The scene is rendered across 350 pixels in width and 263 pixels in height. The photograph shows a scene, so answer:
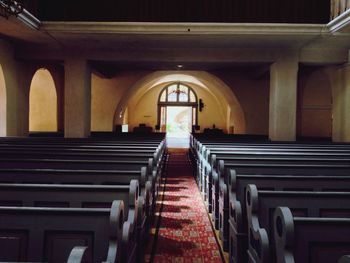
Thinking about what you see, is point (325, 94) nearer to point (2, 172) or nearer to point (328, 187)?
point (328, 187)

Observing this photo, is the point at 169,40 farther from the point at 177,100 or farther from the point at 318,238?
the point at 177,100

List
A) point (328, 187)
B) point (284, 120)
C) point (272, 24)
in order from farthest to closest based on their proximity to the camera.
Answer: point (284, 120)
point (272, 24)
point (328, 187)

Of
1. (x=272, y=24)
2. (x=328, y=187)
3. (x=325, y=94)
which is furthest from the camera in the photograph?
(x=325, y=94)

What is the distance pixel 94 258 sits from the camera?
1761 mm

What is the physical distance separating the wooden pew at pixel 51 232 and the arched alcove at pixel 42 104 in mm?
12086

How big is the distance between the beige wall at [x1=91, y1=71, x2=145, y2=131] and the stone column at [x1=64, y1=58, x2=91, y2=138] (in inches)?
196

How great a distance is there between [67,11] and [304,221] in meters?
6.71

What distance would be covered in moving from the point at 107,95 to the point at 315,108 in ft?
27.4

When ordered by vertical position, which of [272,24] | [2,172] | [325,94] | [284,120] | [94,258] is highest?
[272,24]

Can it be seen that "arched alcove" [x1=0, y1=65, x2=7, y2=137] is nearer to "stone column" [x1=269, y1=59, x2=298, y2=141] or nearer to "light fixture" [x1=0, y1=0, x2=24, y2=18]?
"light fixture" [x1=0, y1=0, x2=24, y2=18]

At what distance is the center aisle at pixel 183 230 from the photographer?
3346 millimetres

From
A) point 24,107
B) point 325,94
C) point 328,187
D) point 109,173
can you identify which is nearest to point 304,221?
point 328,187

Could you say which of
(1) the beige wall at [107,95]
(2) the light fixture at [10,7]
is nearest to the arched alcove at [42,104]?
(1) the beige wall at [107,95]

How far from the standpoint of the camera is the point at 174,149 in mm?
13852
